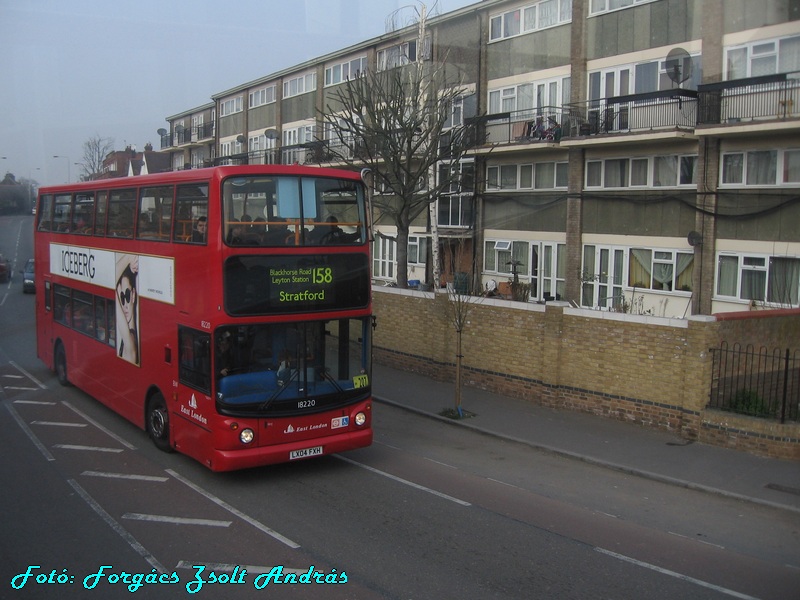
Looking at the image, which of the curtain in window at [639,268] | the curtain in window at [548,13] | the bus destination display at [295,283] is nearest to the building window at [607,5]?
the curtain in window at [548,13]

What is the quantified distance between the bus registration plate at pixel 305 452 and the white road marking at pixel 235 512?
102cm

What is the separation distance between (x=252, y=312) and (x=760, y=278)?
14.8 m

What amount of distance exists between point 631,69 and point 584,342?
1146 cm

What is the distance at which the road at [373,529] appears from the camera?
6.49 meters

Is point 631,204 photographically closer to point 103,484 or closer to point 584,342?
point 584,342

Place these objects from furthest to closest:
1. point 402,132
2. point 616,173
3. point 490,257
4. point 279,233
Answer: point 490,257
point 616,173
point 402,132
point 279,233

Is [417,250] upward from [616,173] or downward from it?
downward

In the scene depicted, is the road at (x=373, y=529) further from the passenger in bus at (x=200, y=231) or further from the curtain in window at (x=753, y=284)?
the curtain in window at (x=753, y=284)

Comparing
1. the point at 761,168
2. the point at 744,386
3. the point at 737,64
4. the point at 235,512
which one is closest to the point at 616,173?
the point at 761,168

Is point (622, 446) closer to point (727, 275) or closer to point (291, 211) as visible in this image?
point (291, 211)

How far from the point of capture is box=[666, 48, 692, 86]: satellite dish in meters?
19.8

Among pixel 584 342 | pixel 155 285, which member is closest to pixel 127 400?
pixel 155 285

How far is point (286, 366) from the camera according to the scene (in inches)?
363

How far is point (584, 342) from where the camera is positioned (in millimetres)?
13484
